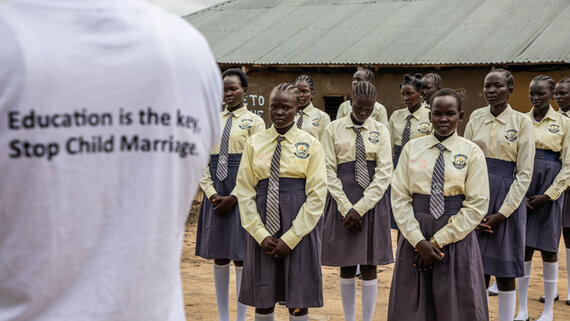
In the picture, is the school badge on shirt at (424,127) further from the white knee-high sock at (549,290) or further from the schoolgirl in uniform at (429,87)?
the white knee-high sock at (549,290)

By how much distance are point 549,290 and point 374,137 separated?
2.27m

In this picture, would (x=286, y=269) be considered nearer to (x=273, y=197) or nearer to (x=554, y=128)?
(x=273, y=197)

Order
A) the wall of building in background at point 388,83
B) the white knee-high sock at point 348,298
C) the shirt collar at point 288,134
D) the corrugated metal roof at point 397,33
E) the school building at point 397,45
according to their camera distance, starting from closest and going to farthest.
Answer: the shirt collar at point 288,134
the white knee-high sock at point 348,298
the wall of building in background at point 388,83
the school building at point 397,45
the corrugated metal roof at point 397,33

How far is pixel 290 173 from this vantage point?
4.57m

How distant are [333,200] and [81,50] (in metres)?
4.74

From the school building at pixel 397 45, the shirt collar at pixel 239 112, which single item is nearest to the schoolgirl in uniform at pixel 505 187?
the shirt collar at pixel 239 112

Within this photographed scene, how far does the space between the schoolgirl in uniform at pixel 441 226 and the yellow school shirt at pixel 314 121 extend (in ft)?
12.1

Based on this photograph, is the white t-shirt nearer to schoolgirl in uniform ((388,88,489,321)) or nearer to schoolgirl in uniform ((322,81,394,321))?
schoolgirl in uniform ((388,88,489,321))

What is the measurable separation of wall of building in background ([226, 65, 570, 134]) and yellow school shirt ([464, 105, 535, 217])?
725cm

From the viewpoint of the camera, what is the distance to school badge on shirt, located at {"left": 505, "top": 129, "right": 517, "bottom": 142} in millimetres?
5359

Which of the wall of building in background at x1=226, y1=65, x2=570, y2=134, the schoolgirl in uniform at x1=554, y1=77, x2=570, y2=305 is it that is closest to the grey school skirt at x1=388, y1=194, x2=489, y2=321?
the schoolgirl in uniform at x1=554, y1=77, x2=570, y2=305

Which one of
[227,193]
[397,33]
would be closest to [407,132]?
[227,193]

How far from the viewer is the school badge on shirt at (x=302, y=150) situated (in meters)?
4.55

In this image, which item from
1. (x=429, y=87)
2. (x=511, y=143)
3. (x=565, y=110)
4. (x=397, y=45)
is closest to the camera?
(x=511, y=143)
